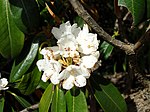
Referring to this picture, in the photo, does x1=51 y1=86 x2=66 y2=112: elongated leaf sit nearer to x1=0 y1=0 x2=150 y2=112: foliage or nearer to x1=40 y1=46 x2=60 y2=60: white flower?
x1=0 y1=0 x2=150 y2=112: foliage

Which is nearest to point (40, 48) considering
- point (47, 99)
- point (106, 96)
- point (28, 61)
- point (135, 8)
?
point (28, 61)

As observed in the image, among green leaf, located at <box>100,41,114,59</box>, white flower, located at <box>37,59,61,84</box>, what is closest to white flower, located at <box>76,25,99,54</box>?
white flower, located at <box>37,59,61,84</box>

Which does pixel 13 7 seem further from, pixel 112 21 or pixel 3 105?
pixel 112 21

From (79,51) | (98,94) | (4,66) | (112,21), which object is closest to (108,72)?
(112,21)

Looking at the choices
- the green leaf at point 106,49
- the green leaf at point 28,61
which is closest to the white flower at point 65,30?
the green leaf at point 28,61

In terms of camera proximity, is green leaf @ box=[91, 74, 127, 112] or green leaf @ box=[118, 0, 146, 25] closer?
green leaf @ box=[118, 0, 146, 25]
